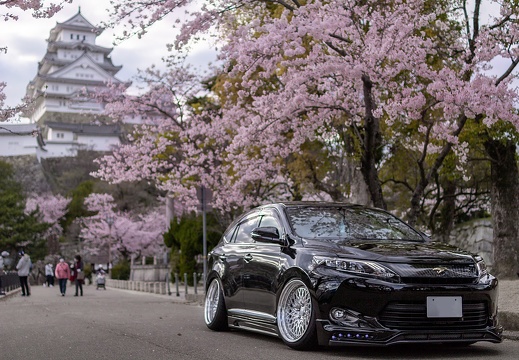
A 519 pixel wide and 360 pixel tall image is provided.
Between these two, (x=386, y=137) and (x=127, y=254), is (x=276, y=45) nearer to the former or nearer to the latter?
(x=386, y=137)

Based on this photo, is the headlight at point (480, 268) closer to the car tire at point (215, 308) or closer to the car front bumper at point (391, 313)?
the car front bumper at point (391, 313)

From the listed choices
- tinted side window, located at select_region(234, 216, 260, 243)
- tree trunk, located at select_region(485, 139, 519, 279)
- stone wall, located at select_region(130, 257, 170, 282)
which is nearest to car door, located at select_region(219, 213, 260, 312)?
tinted side window, located at select_region(234, 216, 260, 243)

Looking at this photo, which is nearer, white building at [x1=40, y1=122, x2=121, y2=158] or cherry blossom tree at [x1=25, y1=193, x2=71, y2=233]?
cherry blossom tree at [x1=25, y1=193, x2=71, y2=233]

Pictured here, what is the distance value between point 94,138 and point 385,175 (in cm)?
7434

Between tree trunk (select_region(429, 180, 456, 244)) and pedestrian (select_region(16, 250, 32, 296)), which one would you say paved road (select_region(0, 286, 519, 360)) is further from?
pedestrian (select_region(16, 250, 32, 296))

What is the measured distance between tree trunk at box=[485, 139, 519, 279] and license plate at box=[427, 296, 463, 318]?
11.8m

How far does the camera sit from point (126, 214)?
202 ft

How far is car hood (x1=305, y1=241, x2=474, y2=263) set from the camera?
269 inches

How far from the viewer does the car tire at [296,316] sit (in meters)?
7.15

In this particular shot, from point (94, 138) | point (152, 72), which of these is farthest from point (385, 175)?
point (94, 138)

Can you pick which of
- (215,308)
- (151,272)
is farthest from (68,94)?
(215,308)

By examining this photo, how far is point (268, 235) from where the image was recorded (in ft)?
26.5

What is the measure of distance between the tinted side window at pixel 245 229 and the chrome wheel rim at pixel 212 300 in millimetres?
664

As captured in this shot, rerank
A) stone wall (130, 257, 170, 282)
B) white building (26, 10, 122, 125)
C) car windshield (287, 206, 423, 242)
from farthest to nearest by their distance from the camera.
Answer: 1. white building (26, 10, 122, 125)
2. stone wall (130, 257, 170, 282)
3. car windshield (287, 206, 423, 242)
